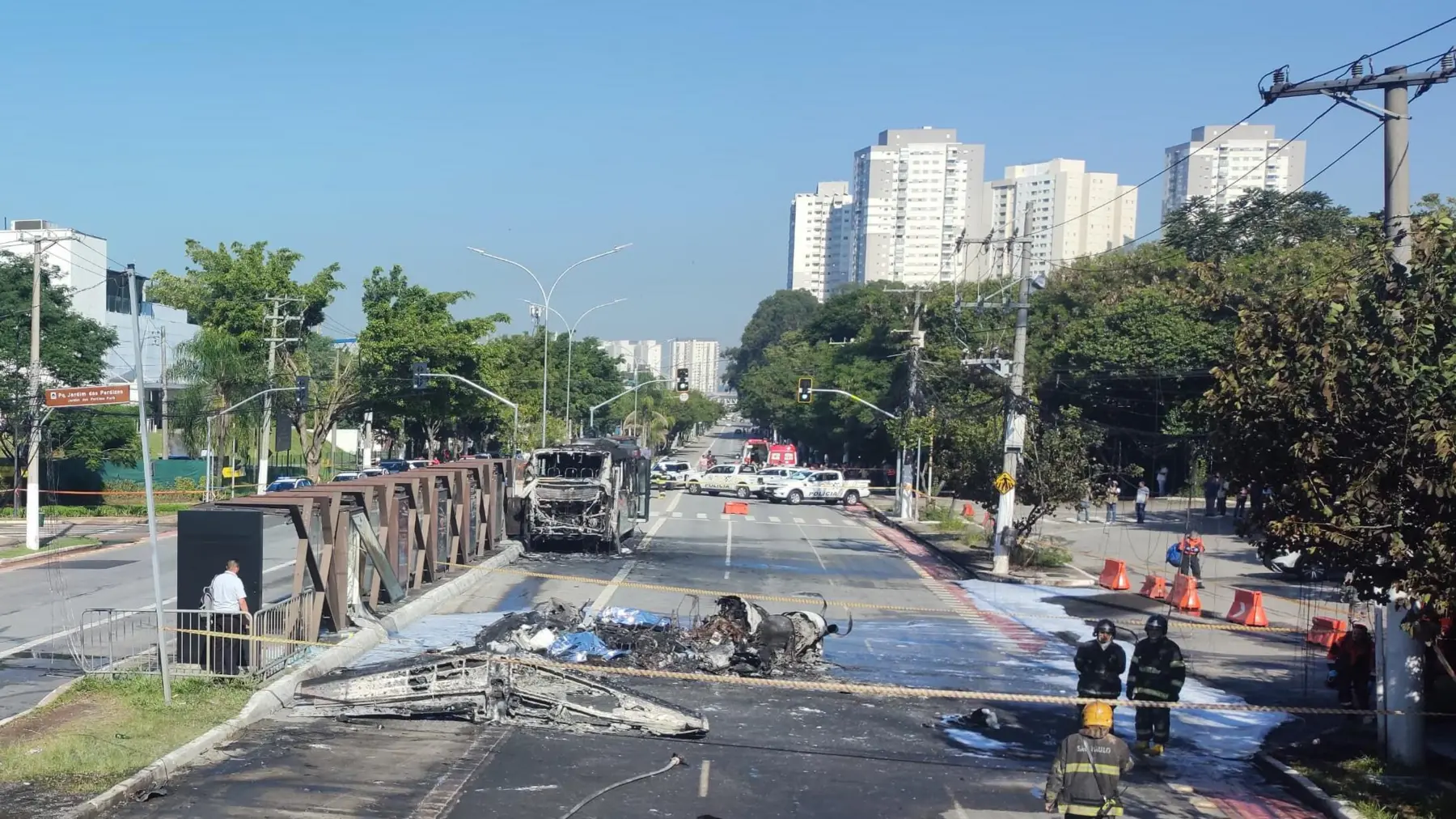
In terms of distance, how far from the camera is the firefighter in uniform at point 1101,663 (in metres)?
11.7

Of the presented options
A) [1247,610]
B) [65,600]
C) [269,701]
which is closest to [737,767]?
[269,701]

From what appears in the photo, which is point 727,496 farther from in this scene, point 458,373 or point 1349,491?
point 1349,491

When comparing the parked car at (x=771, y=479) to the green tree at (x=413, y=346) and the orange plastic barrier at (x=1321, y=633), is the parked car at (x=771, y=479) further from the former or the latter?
the orange plastic barrier at (x=1321, y=633)

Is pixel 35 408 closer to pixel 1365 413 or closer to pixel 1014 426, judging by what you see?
pixel 1014 426

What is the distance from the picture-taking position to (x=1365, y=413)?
10.4m

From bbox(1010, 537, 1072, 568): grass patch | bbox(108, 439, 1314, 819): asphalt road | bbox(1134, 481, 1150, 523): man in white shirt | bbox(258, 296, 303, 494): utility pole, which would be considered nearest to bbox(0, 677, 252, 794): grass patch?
bbox(108, 439, 1314, 819): asphalt road

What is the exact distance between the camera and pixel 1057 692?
50.4 ft

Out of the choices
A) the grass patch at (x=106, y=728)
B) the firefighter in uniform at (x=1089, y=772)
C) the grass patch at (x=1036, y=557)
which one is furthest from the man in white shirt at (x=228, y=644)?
the grass patch at (x=1036, y=557)

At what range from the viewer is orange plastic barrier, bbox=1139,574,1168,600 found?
2561cm

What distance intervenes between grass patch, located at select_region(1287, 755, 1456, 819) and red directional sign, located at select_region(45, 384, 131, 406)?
2233 centimetres

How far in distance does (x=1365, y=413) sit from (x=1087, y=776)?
4.53m

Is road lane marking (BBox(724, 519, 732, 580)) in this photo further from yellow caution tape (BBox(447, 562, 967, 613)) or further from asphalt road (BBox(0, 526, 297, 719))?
asphalt road (BBox(0, 526, 297, 719))

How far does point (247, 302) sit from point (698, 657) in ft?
150

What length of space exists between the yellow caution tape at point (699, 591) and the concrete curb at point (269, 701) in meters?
4.32
